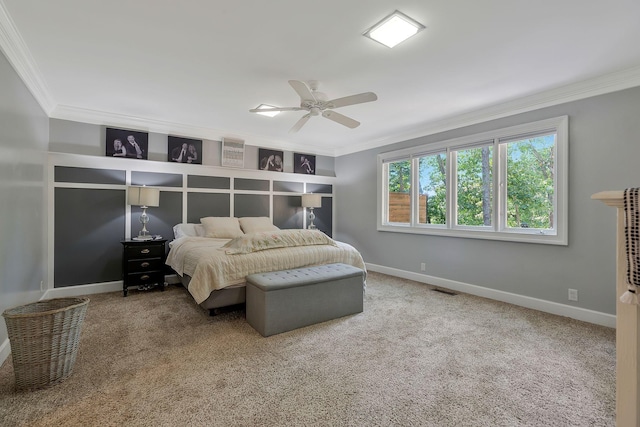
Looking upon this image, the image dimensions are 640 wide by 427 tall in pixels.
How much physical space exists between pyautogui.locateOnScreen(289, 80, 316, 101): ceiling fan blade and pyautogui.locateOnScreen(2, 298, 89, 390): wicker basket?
2298 mm

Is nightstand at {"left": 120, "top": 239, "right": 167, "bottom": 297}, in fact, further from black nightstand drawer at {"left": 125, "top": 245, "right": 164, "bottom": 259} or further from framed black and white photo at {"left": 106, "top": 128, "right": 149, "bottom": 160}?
framed black and white photo at {"left": 106, "top": 128, "right": 149, "bottom": 160}

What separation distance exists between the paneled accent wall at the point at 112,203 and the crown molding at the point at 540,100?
3084mm

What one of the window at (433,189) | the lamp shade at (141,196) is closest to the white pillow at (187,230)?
the lamp shade at (141,196)

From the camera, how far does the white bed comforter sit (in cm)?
284

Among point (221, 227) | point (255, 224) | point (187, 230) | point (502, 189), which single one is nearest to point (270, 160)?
point (255, 224)

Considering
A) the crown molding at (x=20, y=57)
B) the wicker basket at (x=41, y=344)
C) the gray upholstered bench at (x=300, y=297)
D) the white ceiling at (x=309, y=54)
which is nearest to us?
the wicker basket at (x=41, y=344)

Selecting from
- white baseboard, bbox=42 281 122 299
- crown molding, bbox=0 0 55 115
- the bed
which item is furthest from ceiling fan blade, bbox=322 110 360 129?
white baseboard, bbox=42 281 122 299

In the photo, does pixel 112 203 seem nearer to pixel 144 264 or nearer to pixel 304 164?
pixel 144 264

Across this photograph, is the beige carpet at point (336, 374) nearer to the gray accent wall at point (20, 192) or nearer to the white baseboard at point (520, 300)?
the white baseboard at point (520, 300)

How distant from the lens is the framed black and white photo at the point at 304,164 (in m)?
5.73

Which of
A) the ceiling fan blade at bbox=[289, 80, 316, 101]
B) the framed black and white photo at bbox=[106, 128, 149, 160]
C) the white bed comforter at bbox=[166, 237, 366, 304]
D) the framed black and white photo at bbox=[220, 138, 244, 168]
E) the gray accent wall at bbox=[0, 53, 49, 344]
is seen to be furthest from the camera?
the framed black and white photo at bbox=[220, 138, 244, 168]

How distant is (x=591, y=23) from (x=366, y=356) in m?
2.85

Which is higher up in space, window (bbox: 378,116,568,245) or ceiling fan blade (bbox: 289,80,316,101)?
ceiling fan blade (bbox: 289,80,316,101)

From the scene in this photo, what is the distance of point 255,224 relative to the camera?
4812 millimetres
